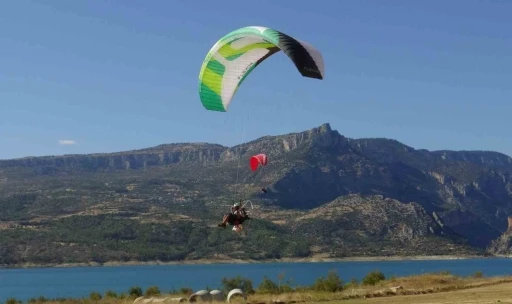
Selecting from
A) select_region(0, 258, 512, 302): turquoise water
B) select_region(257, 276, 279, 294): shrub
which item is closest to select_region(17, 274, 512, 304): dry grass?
select_region(257, 276, 279, 294): shrub

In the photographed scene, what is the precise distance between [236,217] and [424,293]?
12135mm

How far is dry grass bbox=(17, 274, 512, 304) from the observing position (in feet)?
99.4

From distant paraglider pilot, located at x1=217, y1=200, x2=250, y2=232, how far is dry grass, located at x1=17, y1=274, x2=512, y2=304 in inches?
290

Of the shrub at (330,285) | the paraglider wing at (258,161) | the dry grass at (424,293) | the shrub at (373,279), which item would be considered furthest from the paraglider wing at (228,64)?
the shrub at (373,279)

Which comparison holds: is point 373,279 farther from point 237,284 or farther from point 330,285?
point 237,284

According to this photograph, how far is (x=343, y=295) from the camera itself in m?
35.3

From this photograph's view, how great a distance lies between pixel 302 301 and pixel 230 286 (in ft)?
58.7

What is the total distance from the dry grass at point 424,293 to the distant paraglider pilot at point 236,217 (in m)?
7.37

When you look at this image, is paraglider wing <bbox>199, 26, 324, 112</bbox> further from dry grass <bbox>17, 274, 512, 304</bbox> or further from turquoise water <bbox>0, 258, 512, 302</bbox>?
turquoise water <bbox>0, 258, 512, 302</bbox>

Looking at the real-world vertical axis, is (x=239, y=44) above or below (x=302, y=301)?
above

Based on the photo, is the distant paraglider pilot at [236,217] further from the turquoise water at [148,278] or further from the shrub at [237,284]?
the turquoise water at [148,278]

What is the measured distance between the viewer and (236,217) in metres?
26.3

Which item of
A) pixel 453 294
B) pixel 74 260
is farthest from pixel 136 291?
pixel 74 260

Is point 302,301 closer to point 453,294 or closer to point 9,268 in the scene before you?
point 453,294
